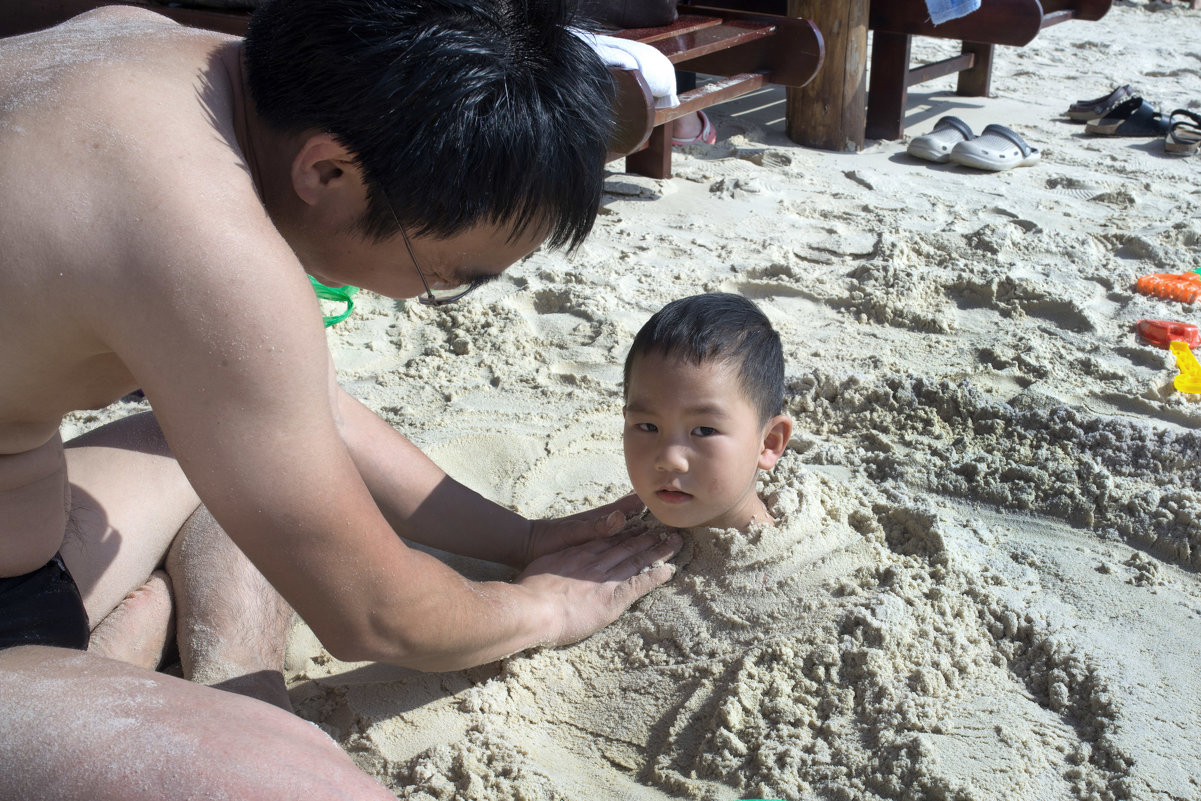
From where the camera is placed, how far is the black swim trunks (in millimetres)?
1373

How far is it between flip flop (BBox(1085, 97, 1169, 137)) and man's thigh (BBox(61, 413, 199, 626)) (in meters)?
5.05

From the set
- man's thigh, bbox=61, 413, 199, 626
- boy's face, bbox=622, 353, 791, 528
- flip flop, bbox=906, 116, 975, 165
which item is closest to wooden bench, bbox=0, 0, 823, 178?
flip flop, bbox=906, 116, 975, 165

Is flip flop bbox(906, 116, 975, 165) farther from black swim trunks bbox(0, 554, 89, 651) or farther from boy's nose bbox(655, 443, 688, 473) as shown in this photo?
black swim trunks bbox(0, 554, 89, 651)

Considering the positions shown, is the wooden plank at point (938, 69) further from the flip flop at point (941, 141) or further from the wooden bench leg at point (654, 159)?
the wooden bench leg at point (654, 159)

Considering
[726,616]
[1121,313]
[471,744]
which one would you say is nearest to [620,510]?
[726,616]

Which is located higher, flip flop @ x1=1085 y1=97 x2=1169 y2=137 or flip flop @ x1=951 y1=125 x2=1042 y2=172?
flip flop @ x1=1085 y1=97 x2=1169 y2=137

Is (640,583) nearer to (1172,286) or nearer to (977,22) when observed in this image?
(1172,286)

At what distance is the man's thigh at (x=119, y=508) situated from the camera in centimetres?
178

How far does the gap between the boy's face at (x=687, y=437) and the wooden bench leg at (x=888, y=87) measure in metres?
3.89

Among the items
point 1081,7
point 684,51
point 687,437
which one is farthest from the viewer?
point 1081,7

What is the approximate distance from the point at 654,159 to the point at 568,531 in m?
2.70

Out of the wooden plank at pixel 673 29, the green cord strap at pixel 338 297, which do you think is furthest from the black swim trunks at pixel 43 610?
the wooden plank at pixel 673 29

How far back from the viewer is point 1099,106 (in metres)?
5.34

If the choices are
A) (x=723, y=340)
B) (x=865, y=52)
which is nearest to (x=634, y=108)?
(x=723, y=340)
